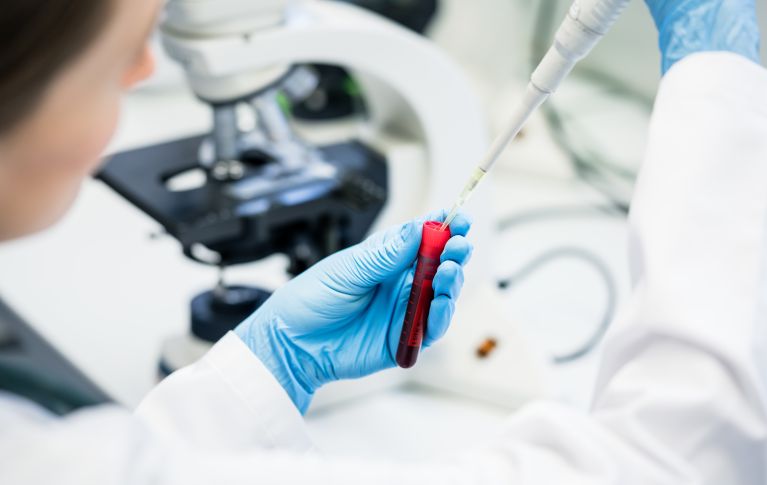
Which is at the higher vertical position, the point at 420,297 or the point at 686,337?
the point at 686,337

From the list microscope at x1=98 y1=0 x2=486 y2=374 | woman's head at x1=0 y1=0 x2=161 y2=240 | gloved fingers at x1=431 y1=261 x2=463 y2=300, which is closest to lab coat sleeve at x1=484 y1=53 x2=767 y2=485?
gloved fingers at x1=431 y1=261 x2=463 y2=300

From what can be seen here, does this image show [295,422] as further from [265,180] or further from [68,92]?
[265,180]

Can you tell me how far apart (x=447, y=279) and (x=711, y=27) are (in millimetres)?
296

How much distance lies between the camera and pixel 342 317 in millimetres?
791

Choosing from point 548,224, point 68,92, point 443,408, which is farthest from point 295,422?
point 548,224

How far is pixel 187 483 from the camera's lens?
476 mm

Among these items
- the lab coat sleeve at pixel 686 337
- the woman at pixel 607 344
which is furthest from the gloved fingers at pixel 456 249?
the lab coat sleeve at pixel 686 337

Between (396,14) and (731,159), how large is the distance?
4.51 ft

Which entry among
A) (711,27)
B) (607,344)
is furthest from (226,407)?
(711,27)

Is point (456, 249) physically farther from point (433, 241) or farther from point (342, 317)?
point (342, 317)

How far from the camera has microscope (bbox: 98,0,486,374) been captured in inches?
39.3

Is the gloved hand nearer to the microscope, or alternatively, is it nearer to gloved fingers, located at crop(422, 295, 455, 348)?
gloved fingers, located at crop(422, 295, 455, 348)

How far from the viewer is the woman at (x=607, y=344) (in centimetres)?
47

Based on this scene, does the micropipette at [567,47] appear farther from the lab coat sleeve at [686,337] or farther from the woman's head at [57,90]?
the woman's head at [57,90]
